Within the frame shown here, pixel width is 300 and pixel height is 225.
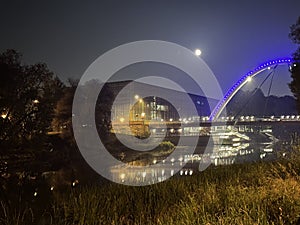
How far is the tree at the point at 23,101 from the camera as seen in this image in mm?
26969

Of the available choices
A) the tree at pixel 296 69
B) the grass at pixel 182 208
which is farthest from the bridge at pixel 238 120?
the grass at pixel 182 208

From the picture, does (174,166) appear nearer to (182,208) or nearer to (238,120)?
(182,208)

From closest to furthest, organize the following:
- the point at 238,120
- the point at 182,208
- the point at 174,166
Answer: the point at 182,208 → the point at 174,166 → the point at 238,120

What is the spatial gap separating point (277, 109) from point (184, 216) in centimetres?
9996

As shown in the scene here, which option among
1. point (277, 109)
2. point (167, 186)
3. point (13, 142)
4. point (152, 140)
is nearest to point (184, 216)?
point (167, 186)

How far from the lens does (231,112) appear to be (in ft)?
311

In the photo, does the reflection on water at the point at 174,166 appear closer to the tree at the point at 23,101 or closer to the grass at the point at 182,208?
the grass at the point at 182,208

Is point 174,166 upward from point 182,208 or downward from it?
downward

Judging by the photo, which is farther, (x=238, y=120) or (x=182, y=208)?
(x=238, y=120)

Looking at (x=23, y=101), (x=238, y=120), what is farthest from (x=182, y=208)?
(x=238, y=120)

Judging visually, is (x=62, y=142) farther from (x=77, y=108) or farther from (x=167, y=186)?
(x=167, y=186)

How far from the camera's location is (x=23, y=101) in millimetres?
28109

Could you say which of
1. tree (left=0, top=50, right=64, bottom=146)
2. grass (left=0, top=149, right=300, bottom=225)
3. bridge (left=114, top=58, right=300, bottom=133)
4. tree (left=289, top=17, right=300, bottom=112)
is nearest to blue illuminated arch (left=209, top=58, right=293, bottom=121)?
bridge (left=114, top=58, right=300, bottom=133)

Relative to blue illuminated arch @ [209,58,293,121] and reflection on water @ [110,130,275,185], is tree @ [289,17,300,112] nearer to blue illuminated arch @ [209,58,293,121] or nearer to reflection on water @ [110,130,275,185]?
reflection on water @ [110,130,275,185]
